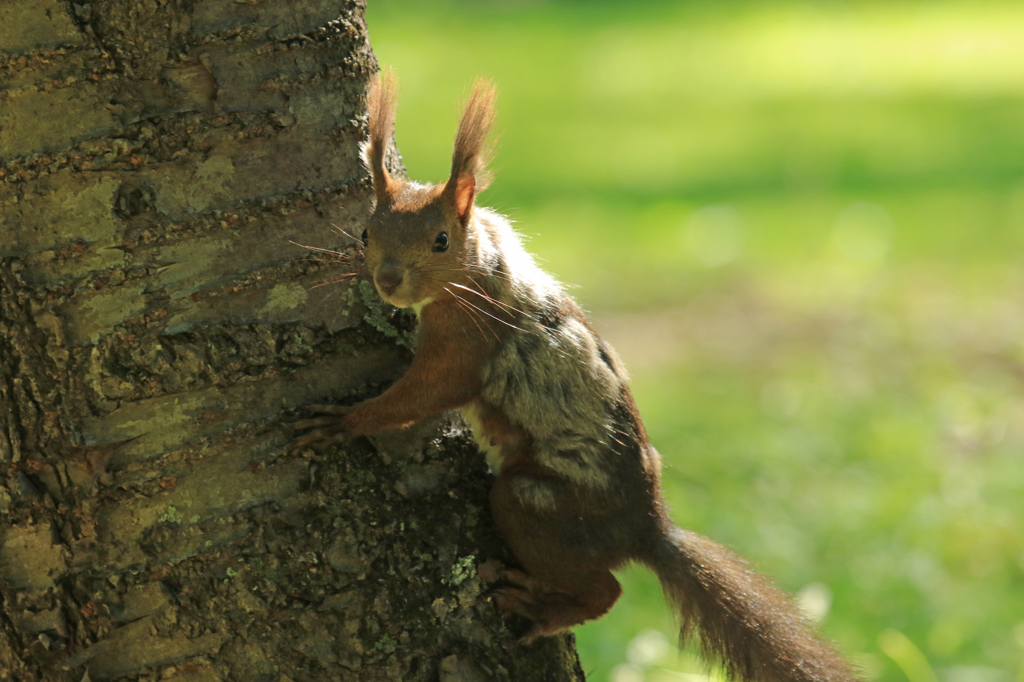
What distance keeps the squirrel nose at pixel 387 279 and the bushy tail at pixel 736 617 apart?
0.86m

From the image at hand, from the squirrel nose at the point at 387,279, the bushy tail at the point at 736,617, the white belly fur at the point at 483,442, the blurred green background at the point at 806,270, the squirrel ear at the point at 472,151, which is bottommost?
the blurred green background at the point at 806,270

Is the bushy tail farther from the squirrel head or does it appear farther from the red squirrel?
the squirrel head

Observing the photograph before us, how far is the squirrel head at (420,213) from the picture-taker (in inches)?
87.5

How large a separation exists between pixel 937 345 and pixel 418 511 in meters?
5.06

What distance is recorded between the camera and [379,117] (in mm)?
2172

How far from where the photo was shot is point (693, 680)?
296 centimetres

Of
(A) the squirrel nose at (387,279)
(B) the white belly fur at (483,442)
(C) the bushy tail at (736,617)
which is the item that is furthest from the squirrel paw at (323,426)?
(C) the bushy tail at (736,617)

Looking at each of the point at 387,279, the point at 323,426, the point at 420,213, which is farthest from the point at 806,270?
the point at 323,426

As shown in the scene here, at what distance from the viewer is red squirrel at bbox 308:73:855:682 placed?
2.31m

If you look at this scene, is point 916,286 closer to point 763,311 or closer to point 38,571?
point 763,311

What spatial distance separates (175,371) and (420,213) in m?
0.72

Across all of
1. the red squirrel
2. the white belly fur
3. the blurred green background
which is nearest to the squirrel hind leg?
the red squirrel

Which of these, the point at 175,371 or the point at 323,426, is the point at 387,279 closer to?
the point at 323,426

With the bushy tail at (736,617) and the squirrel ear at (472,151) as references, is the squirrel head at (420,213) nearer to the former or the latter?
the squirrel ear at (472,151)
